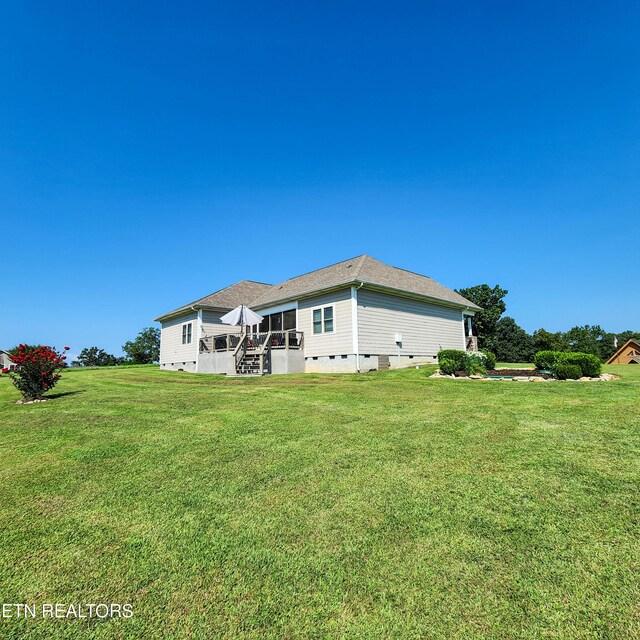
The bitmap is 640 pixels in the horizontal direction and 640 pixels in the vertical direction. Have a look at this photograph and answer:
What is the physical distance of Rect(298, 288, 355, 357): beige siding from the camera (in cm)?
1550

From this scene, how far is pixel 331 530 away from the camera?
2.40m

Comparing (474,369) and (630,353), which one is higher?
(630,353)

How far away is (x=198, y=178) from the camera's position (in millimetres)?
20000

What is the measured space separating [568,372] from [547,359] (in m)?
1.40

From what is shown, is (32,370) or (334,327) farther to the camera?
(334,327)

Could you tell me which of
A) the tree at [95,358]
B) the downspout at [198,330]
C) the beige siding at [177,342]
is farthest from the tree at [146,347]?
the downspout at [198,330]

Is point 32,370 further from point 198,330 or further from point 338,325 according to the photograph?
point 198,330

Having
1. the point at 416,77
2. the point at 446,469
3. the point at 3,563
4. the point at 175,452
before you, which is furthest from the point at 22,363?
the point at 416,77

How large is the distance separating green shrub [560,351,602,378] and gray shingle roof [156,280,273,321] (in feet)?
58.8

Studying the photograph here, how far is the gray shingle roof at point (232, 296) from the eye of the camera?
71.4 ft

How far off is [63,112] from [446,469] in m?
18.9

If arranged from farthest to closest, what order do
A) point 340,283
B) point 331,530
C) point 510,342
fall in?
point 510,342
point 340,283
point 331,530

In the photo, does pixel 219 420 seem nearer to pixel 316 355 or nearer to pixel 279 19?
pixel 316 355

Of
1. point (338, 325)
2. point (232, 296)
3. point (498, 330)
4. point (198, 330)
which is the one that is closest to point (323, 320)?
point (338, 325)
